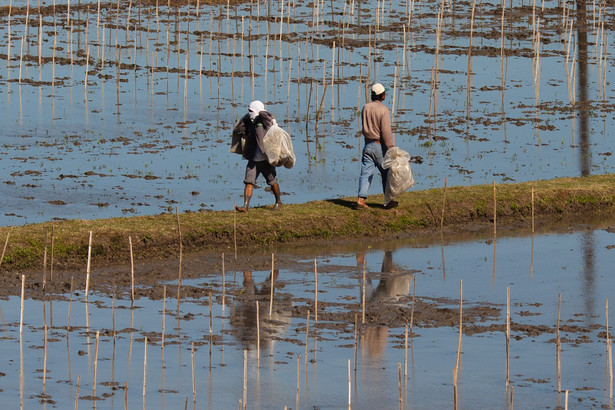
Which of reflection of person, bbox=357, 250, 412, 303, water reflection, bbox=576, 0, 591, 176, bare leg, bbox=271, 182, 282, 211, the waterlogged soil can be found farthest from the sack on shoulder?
water reflection, bbox=576, 0, 591, 176

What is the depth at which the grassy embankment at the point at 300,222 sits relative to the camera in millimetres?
14172

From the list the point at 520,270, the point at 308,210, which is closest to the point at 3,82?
the point at 308,210

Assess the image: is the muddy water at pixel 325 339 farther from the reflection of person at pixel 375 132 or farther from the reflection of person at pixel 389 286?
the reflection of person at pixel 375 132

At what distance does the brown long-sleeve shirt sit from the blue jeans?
10cm

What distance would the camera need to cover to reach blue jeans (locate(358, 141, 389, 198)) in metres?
15.9

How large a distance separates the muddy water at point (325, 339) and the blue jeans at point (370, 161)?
1507mm

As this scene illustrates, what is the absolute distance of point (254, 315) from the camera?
11938 millimetres

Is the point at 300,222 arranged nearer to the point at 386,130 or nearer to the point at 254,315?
the point at 386,130

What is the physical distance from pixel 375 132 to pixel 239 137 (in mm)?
1799

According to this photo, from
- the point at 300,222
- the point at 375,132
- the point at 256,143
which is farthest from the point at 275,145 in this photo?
the point at 375,132

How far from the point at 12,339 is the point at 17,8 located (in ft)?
114

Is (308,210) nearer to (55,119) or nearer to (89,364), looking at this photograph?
(89,364)

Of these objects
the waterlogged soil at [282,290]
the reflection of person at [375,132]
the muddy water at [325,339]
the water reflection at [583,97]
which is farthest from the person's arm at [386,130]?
the water reflection at [583,97]

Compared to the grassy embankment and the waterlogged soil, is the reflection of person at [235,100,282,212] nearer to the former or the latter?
the grassy embankment
